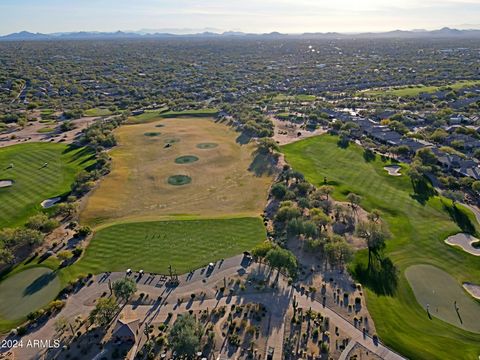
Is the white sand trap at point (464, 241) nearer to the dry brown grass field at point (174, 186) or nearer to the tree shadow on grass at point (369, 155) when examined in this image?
the dry brown grass field at point (174, 186)

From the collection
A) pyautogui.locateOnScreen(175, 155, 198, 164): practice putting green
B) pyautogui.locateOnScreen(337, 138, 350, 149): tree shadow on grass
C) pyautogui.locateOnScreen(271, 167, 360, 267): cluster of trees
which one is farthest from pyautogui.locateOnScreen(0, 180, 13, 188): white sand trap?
pyautogui.locateOnScreen(337, 138, 350, 149): tree shadow on grass

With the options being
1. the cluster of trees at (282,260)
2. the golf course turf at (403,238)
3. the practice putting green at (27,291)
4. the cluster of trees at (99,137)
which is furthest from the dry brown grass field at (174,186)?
the cluster of trees at (282,260)

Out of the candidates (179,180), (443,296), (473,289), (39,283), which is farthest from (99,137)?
(473,289)

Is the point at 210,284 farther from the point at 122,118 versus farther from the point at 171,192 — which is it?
the point at 122,118

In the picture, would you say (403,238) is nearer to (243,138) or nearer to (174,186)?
(174,186)

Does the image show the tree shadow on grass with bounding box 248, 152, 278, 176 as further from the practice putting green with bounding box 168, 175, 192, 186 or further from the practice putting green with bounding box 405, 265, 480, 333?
the practice putting green with bounding box 405, 265, 480, 333

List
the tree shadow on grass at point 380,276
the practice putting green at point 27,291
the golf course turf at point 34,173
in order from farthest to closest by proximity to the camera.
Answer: the golf course turf at point 34,173, the tree shadow on grass at point 380,276, the practice putting green at point 27,291

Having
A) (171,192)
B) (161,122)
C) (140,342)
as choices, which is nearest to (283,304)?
(140,342)

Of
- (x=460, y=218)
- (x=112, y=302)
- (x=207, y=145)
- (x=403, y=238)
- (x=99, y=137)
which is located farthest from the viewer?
(x=99, y=137)
